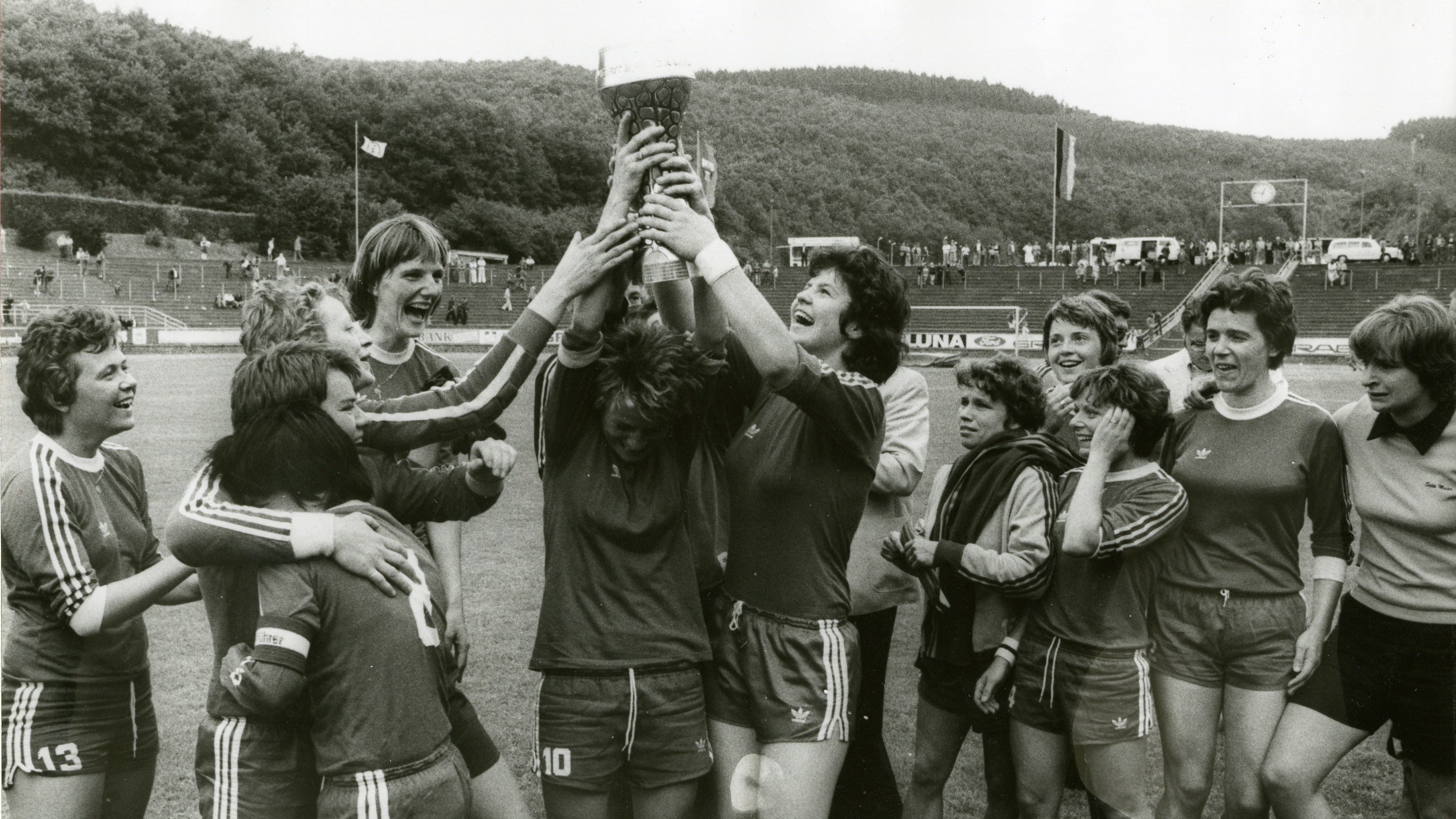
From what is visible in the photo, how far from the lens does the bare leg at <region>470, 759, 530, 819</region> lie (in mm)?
2861

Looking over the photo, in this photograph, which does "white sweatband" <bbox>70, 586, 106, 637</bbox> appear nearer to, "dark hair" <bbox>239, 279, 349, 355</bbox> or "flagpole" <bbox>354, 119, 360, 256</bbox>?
"dark hair" <bbox>239, 279, 349, 355</bbox>

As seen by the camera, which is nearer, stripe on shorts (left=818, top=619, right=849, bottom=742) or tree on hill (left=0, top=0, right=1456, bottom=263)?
stripe on shorts (left=818, top=619, right=849, bottom=742)

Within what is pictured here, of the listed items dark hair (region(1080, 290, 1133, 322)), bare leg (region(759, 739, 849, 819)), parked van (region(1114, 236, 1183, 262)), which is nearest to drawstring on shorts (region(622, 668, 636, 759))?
bare leg (region(759, 739, 849, 819))

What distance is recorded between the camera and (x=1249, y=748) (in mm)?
3312

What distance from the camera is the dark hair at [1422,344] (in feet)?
10.4

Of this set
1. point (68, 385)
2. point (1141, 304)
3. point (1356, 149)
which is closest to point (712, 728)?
point (68, 385)

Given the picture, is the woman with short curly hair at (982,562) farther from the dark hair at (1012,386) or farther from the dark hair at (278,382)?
the dark hair at (278,382)

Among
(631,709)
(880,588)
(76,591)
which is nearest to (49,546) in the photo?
(76,591)

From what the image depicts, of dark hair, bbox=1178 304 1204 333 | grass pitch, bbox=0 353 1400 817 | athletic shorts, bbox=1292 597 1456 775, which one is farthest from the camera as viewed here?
grass pitch, bbox=0 353 1400 817

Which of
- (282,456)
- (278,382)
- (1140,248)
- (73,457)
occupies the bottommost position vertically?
(73,457)

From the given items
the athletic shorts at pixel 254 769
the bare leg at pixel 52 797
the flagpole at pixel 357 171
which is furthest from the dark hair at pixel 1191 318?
the flagpole at pixel 357 171

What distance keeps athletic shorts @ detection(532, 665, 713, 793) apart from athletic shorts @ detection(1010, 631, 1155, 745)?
116cm

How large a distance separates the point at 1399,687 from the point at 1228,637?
48 cm

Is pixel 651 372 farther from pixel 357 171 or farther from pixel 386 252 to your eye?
pixel 357 171
